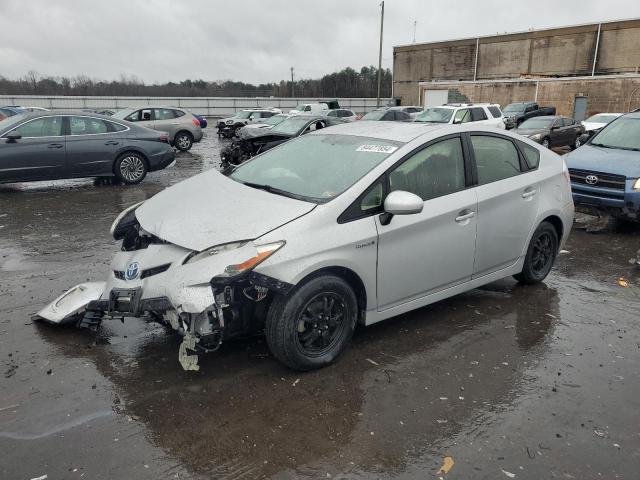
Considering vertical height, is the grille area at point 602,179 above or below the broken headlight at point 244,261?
below

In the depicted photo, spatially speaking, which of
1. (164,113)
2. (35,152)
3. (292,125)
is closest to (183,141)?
(164,113)

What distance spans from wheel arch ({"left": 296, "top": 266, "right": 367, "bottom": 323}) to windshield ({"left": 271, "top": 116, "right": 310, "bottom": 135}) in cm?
1048

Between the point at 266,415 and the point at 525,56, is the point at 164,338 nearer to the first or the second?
the point at 266,415

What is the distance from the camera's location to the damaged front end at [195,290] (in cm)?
325

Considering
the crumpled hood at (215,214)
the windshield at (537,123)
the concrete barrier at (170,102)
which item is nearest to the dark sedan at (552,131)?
the windshield at (537,123)

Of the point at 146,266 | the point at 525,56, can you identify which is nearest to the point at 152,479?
the point at 146,266

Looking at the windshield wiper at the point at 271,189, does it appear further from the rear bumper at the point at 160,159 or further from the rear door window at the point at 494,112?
the rear door window at the point at 494,112

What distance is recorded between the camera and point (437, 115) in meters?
18.2

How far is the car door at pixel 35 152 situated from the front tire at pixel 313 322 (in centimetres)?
844

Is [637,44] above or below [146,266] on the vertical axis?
above

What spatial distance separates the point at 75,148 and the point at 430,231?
8.61 meters

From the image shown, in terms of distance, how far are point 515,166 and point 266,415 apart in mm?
3385

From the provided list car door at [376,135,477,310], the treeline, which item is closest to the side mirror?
car door at [376,135,477,310]

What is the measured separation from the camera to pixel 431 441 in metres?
3.04
